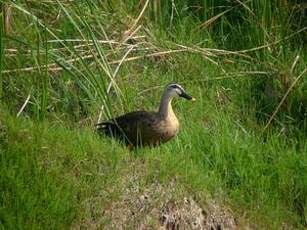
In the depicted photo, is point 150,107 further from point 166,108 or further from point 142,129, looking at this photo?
point 142,129

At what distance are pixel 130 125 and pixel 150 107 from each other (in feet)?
3.69

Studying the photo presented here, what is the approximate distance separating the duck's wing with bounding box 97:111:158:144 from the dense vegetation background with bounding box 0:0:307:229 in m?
0.20

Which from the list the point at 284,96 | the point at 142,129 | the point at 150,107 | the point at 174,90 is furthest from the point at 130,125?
the point at 284,96

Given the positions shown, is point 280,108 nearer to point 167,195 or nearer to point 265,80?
point 265,80

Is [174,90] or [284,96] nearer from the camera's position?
[174,90]

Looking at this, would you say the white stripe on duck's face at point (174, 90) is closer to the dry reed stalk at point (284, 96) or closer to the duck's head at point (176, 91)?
the duck's head at point (176, 91)

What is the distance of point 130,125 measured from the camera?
7.43m

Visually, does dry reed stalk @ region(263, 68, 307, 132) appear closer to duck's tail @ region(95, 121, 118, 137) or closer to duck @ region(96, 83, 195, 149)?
duck @ region(96, 83, 195, 149)

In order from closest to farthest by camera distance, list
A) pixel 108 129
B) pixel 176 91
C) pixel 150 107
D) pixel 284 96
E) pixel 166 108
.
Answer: pixel 108 129 → pixel 166 108 → pixel 176 91 → pixel 150 107 → pixel 284 96

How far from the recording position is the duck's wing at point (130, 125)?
7.41m

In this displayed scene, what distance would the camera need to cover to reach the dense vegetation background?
6527 millimetres

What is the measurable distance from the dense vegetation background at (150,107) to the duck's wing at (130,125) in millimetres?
203

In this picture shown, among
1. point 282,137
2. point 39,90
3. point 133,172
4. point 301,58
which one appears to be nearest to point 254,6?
point 301,58

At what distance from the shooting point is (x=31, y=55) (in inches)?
304
